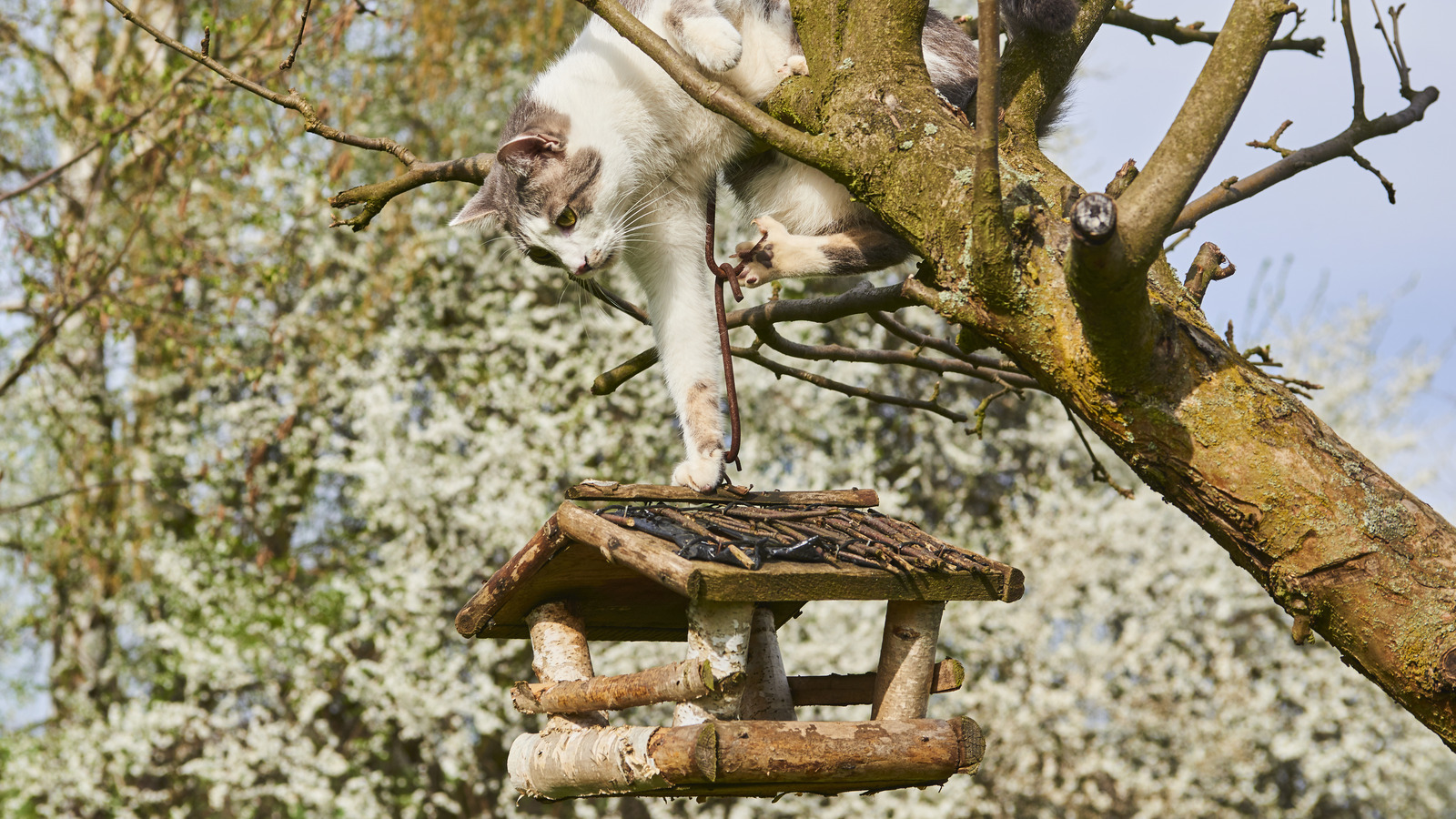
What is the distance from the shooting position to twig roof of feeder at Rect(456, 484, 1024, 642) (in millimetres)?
1609

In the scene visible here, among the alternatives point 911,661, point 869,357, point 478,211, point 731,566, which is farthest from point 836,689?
point 478,211

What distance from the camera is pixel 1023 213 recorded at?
5.21 feet

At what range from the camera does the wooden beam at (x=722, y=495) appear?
185 cm

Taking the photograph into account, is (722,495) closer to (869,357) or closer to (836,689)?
(836,689)

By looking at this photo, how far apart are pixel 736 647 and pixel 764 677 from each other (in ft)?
1.15

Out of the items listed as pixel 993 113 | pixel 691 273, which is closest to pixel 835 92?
pixel 993 113

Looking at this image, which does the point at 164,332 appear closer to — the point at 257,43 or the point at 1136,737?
the point at 257,43

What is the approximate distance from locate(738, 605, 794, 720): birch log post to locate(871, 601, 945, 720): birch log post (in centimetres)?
23

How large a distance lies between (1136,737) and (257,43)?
6386 millimetres

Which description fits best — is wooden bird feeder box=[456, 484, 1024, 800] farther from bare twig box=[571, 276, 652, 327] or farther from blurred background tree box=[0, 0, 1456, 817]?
blurred background tree box=[0, 0, 1456, 817]

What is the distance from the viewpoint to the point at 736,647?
1688mm

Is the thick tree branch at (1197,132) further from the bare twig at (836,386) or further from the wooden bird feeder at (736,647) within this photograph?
the bare twig at (836,386)

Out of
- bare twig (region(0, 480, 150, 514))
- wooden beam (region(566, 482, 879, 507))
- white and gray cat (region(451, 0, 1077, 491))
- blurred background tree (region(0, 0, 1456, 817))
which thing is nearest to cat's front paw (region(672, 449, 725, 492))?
wooden beam (region(566, 482, 879, 507))

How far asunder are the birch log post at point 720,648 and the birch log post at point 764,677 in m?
0.29
